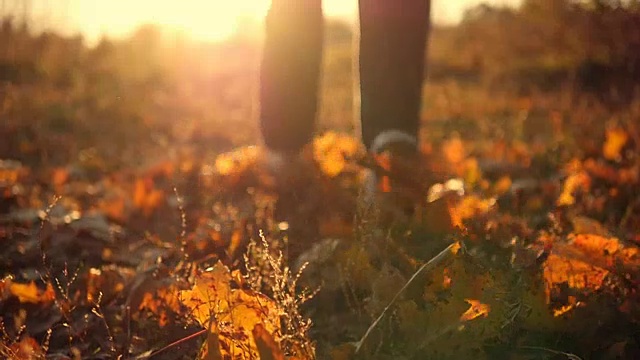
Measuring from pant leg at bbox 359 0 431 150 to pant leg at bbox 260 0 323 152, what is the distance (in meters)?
0.49

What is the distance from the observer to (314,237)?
125 inches

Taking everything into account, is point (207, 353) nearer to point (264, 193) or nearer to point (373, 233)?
Result: point (373, 233)

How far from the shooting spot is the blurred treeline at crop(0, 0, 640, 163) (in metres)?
6.64

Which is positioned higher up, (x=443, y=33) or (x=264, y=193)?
(x=443, y=33)

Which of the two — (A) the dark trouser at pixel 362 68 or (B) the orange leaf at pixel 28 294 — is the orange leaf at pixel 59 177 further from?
(B) the orange leaf at pixel 28 294

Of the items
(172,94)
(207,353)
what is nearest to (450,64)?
(172,94)

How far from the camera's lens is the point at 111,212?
384 cm

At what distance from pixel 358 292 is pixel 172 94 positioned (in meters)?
8.40

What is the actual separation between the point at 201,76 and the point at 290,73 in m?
Answer: 9.28

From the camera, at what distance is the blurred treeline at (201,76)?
6.64 m

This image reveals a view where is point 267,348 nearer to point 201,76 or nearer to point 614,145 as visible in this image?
point 614,145

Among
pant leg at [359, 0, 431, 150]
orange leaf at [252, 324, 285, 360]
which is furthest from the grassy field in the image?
pant leg at [359, 0, 431, 150]

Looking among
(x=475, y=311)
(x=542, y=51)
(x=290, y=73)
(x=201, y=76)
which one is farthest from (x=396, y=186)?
(x=201, y=76)

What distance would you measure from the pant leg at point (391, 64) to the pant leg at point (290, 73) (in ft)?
1.60
